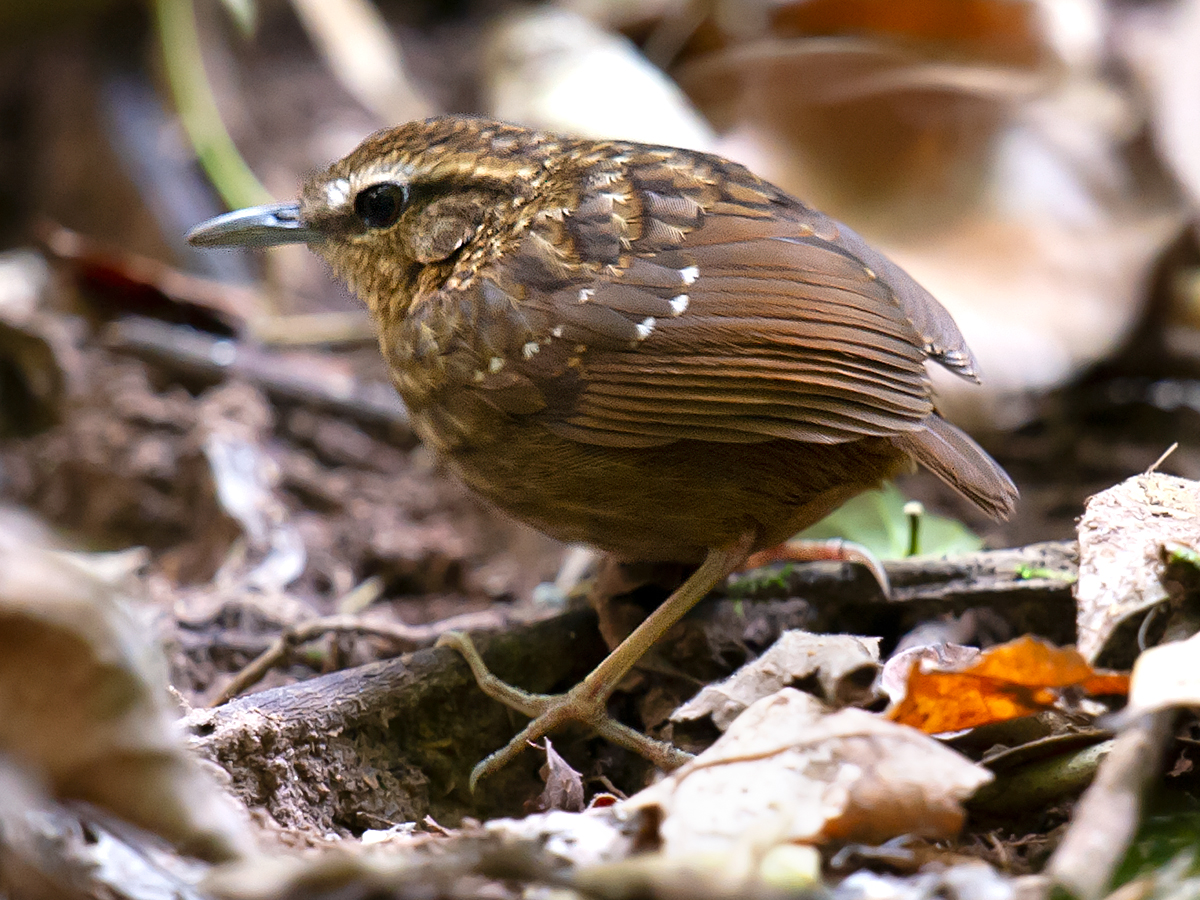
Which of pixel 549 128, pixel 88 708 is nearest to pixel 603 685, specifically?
pixel 88 708

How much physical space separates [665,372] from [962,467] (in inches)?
27.5

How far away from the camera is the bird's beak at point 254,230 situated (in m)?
3.23

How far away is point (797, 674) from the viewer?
7.29 ft

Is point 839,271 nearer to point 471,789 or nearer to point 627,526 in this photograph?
point 627,526

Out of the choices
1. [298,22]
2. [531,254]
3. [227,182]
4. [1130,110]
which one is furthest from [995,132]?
[298,22]

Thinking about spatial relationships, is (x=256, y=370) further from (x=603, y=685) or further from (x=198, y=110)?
(x=603, y=685)

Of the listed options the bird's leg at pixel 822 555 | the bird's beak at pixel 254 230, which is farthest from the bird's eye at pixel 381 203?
the bird's leg at pixel 822 555

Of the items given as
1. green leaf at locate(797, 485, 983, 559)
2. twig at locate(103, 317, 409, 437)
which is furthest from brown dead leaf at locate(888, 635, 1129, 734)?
twig at locate(103, 317, 409, 437)

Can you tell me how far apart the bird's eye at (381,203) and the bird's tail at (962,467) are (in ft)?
4.64

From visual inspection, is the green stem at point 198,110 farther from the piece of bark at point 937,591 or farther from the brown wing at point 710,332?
the piece of bark at point 937,591

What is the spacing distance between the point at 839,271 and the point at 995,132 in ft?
8.17

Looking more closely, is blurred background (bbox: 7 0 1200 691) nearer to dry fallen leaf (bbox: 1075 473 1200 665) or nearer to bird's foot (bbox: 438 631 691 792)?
bird's foot (bbox: 438 631 691 792)

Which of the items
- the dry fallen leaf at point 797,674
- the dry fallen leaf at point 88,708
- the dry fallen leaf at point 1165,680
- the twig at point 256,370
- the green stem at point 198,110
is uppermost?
the green stem at point 198,110

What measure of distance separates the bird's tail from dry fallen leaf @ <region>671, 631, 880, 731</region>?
0.50 m
